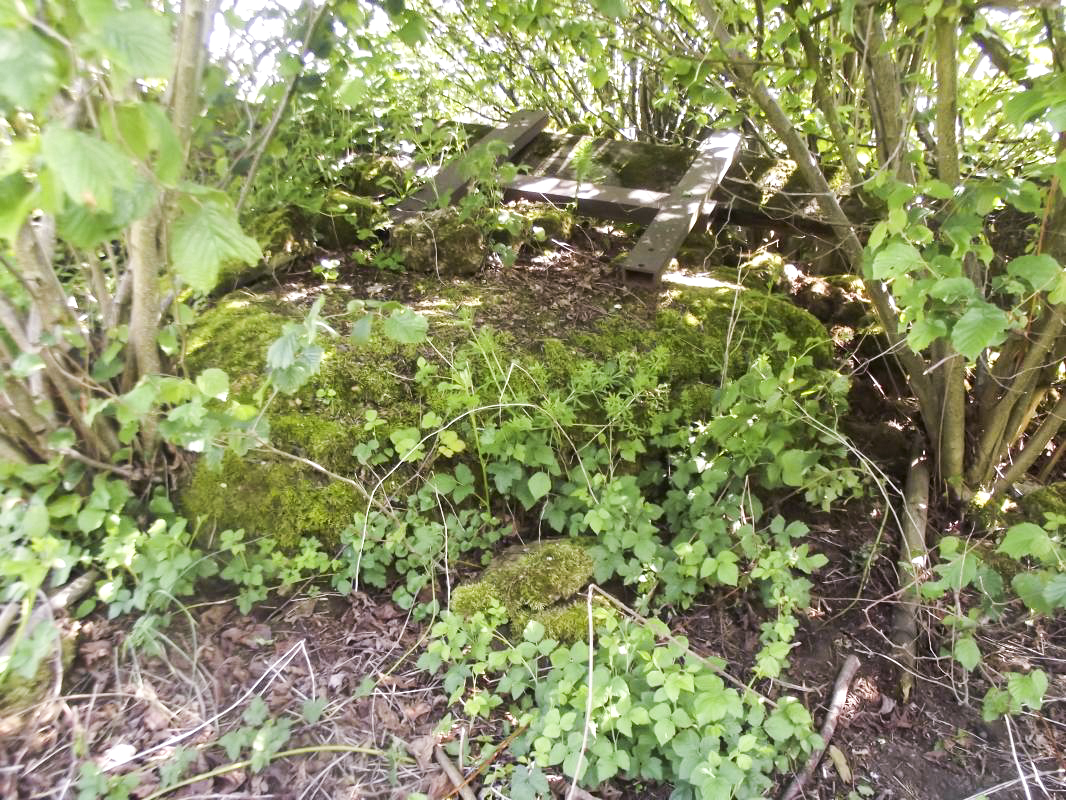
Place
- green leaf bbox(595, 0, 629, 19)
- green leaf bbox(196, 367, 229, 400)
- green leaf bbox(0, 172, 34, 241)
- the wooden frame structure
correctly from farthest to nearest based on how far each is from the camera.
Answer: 1. the wooden frame structure
2. green leaf bbox(595, 0, 629, 19)
3. green leaf bbox(196, 367, 229, 400)
4. green leaf bbox(0, 172, 34, 241)

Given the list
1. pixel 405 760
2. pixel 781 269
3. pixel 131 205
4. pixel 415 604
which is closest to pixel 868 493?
pixel 781 269

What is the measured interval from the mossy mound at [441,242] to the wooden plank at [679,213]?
0.81m

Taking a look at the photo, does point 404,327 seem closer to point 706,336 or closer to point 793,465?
point 793,465

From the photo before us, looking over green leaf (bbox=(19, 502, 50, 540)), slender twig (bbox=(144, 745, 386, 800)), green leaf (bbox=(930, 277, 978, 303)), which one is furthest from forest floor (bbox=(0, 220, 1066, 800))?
green leaf (bbox=(930, 277, 978, 303))

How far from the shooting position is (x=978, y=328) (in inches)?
72.6

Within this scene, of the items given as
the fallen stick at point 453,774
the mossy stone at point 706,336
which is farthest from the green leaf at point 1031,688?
the fallen stick at point 453,774

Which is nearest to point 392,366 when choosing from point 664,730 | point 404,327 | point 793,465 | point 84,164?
point 404,327

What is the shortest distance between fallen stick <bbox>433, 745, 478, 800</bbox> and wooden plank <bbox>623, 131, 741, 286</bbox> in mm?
2104

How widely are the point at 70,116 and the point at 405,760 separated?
6.32ft

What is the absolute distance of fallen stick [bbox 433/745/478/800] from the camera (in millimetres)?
1903

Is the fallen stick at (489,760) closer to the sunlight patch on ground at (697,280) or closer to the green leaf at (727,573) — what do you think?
the green leaf at (727,573)

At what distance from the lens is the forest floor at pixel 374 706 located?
1.98 meters

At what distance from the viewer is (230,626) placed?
2.40m

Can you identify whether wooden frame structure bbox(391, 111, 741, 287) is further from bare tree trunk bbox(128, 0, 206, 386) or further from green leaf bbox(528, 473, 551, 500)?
bare tree trunk bbox(128, 0, 206, 386)
